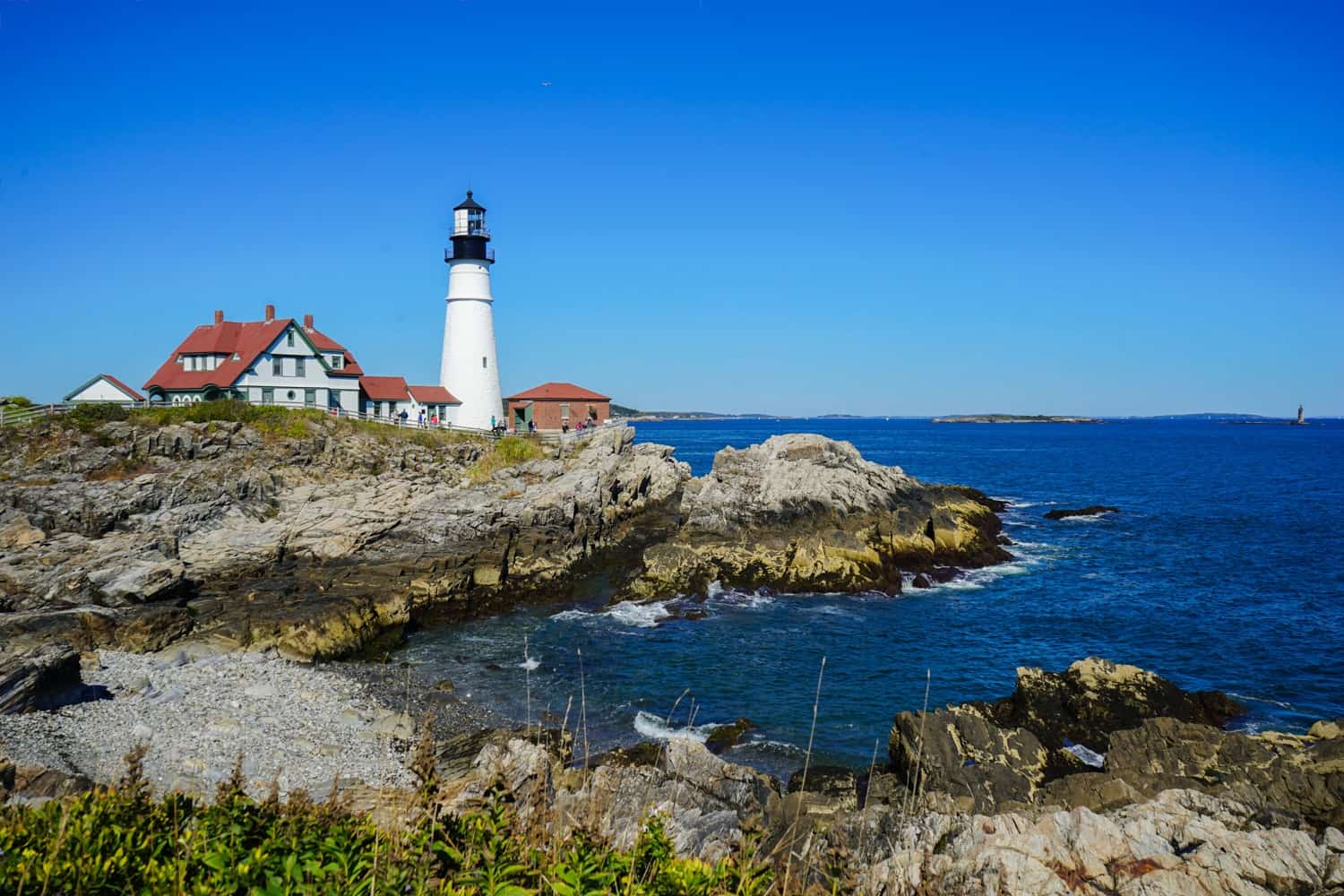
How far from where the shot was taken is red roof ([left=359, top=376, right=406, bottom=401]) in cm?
4925

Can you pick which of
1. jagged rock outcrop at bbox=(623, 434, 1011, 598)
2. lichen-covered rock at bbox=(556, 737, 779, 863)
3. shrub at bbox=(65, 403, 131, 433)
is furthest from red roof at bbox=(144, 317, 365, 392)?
lichen-covered rock at bbox=(556, 737, 779, 863)

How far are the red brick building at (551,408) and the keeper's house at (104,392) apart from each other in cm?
2162

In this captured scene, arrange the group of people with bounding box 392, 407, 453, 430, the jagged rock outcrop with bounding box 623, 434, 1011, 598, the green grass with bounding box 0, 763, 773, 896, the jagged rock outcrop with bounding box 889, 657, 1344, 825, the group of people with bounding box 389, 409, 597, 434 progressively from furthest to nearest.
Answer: the group of people with bounding box 389, 409, 597, 434 → the group of people with bounding box 392, 407, 453, 430 → the jagged rock outcrop with bounding box 623, 434, 1011, 598 → the jagged rock outcrop with bounding box 889, 657, 1344, 825 → the green grass with bounding box 0, 763, 773, 896

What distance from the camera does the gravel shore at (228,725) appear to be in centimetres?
1514

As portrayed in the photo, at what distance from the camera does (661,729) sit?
19219mm

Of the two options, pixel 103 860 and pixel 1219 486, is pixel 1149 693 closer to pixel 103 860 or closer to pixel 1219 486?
pixel 103 860

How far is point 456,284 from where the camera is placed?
157 ft

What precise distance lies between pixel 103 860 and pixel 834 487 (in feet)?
110

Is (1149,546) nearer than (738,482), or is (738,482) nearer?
(738,482)

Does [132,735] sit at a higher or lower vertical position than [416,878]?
lower

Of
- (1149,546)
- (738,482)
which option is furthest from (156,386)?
(1149,546)

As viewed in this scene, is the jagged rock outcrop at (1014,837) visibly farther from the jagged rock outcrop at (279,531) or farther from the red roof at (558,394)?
the red roof at (558,394)

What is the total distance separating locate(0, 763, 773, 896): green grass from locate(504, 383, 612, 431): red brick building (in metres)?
48.7

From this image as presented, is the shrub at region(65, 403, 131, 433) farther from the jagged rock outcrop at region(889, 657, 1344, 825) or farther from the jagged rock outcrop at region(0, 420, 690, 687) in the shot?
the jagged rock outcrop at region(889, 657, 1344, 825)
